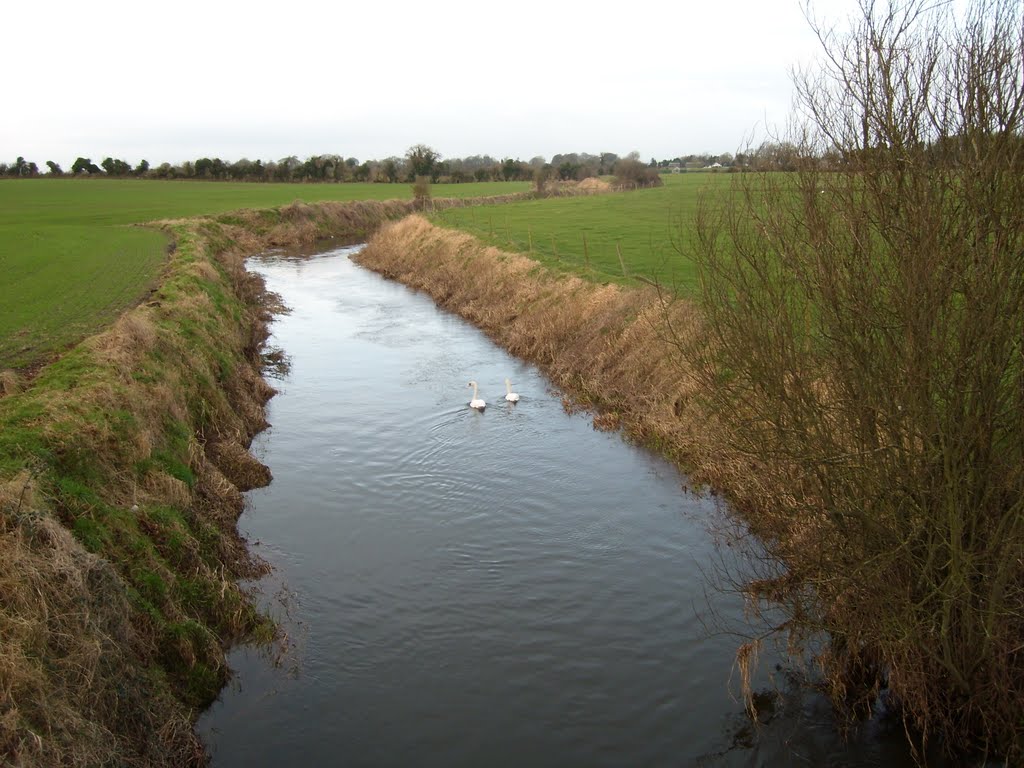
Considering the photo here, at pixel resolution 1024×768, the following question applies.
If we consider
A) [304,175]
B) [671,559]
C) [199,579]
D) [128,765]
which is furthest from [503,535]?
[304,175]

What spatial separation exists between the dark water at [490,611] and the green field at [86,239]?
5462mm

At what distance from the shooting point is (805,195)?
738 cm

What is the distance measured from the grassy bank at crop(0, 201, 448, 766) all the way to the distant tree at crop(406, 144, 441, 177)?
78.5 m

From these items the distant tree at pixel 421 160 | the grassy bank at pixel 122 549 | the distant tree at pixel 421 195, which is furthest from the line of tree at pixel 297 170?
the grassy bank at pixel 122 549

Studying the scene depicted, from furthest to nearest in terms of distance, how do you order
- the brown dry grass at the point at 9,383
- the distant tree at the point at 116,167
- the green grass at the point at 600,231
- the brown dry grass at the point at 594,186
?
the distant tree at the point at 116,167 < the brown dry grass at the point at 594,186 < the green grass at the point at 600,231 < the brown dry grass at the point at 9,383

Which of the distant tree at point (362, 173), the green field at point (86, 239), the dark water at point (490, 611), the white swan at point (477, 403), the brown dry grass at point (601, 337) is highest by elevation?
the distant tree at point (362, 173)

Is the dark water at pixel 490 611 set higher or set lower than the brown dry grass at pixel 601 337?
lower

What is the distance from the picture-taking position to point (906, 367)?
6629 millimetres

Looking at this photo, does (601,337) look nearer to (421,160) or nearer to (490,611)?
(490,611)

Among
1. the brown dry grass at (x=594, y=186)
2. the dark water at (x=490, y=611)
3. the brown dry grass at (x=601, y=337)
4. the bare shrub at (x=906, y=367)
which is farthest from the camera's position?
the brown dry grass at (x=594, y=186)

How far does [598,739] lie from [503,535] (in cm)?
457

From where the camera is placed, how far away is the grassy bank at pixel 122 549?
6.50 meters

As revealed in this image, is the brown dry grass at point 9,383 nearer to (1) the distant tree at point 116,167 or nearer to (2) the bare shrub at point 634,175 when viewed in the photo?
(2) the bare shrub at point 634,175

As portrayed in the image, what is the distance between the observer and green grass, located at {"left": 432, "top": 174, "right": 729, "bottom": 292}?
84.1ft
